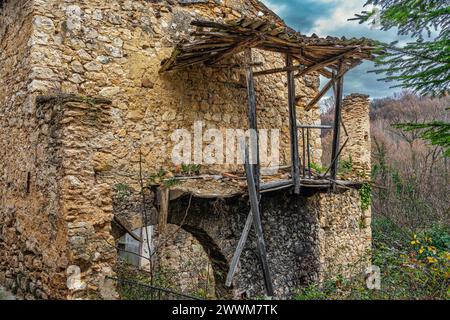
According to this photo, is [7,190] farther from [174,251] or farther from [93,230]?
[174,251]

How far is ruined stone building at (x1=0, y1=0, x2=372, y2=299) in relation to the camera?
4449 millimetres

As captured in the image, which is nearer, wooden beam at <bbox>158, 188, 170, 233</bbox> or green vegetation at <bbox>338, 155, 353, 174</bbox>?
wooden beam at <bbox>158, 188, 170, 233</bbox>

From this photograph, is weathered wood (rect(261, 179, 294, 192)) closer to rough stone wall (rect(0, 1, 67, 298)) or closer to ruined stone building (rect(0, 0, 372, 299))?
ruined stone building (rect(0, 0, 372, 299))

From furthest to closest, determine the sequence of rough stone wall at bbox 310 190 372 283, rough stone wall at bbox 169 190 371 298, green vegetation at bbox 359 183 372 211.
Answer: green vegetation at bbox 359 183 372 211
rough stone wall at bbox 310 190 372 283
rough stone wall at bbox 169 190 371 298

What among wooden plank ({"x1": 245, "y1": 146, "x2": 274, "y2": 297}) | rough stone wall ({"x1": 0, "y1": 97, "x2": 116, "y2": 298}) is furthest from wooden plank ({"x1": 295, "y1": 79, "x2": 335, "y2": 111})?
rough stone wall ({"x1": 0, "y1": 97, "x2": 116, "y2": 298})

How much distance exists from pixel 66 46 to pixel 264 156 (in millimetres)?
3718

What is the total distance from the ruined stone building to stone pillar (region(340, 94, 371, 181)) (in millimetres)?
2288

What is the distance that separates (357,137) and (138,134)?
6.09 metres

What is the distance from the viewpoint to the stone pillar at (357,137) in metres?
9.86

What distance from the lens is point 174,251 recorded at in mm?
9844

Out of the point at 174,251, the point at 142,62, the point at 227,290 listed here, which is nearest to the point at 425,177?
the point at 174,251

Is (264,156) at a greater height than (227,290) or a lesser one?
greater

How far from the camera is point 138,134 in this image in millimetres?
5992
